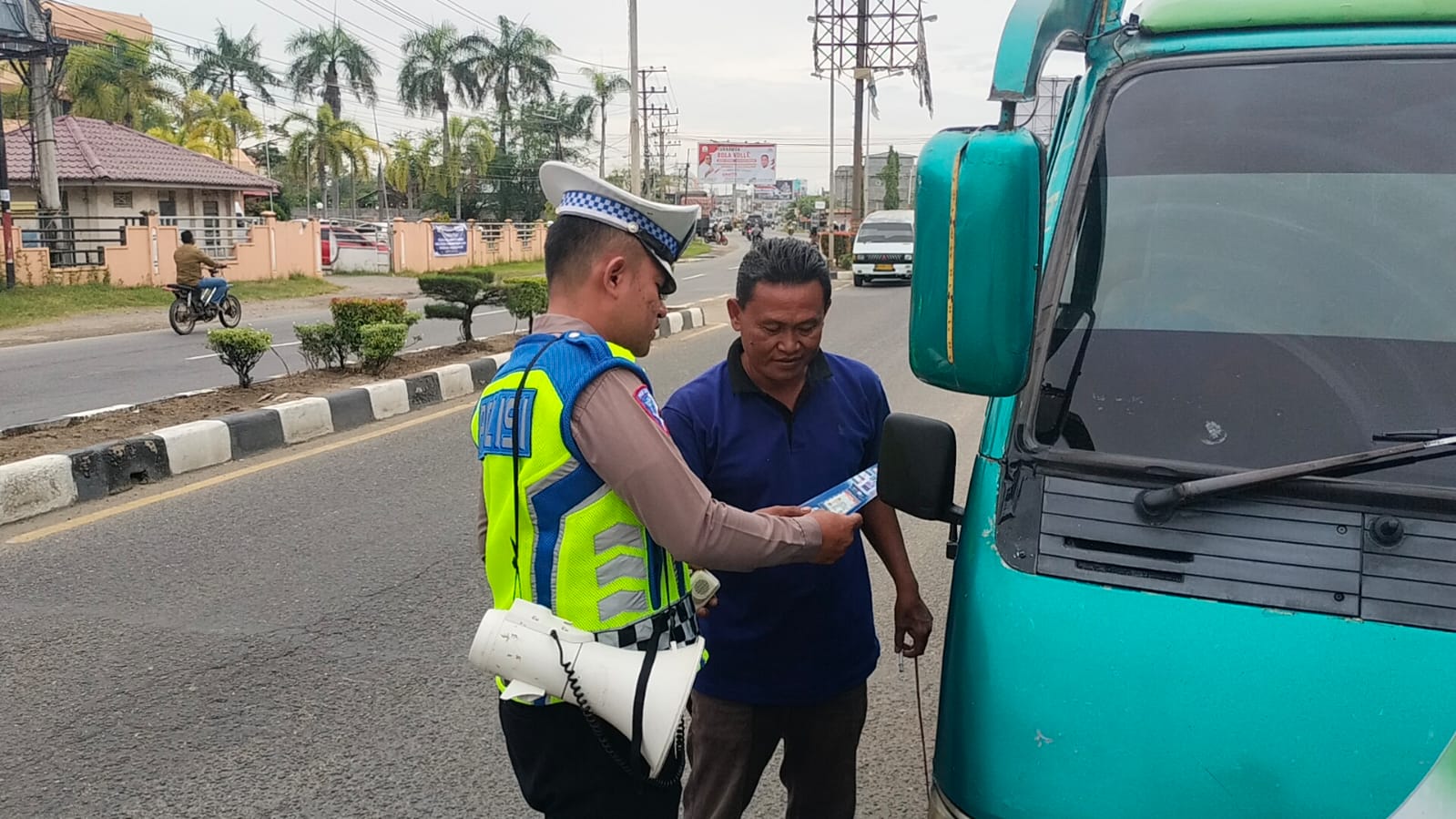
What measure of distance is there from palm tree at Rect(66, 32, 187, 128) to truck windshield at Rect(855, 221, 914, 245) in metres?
27.6

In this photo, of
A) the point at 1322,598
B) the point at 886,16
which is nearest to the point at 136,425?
the point at 1322,598

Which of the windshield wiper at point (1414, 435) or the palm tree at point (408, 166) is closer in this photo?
the windshield wiper at point (1414, 435)

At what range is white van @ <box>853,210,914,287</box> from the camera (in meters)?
26.3

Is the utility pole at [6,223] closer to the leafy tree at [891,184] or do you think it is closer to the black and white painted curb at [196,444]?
the black and white painted curb at [196,444]

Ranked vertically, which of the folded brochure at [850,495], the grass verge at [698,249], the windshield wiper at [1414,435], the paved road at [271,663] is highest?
the grass verge at [698,249]

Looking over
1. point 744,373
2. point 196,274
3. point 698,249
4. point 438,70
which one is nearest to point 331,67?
point 438,70

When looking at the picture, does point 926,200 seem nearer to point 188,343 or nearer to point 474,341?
point 474,341

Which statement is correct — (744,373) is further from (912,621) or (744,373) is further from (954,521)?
(912,621)

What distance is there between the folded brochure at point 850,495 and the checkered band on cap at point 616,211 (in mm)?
541

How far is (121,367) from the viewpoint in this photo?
1269cm

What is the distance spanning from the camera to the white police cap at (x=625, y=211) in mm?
1862

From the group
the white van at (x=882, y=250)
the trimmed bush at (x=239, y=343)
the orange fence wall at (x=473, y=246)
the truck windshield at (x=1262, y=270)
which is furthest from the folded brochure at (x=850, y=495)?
the orange fence wall at (x=473, y=246)

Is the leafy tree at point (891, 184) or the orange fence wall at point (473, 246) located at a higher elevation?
the leafy tree at point (891, 184)

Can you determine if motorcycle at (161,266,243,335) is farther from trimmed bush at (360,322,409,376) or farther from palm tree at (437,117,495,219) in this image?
palm tree at (437,117,495,219)
